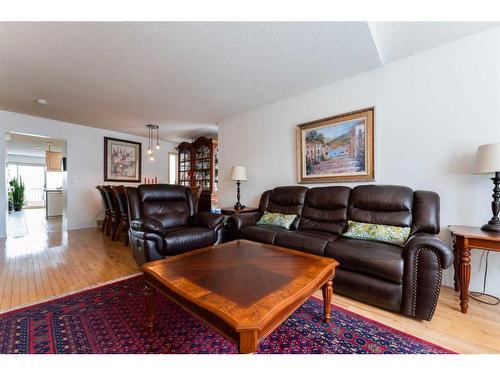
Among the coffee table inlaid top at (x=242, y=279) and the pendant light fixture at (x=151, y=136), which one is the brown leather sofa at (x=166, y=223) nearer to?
the coffee table inlaid top at (x=242, y=279)

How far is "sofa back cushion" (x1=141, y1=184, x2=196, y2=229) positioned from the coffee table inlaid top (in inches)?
48.1

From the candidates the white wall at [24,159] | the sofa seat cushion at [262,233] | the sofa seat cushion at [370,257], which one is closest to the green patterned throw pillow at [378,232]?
the sofa seat cushion at [370,257]

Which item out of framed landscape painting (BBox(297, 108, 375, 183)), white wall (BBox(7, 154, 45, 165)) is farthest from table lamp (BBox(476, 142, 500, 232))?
white wall (BBox(7, 154, 45, 165))

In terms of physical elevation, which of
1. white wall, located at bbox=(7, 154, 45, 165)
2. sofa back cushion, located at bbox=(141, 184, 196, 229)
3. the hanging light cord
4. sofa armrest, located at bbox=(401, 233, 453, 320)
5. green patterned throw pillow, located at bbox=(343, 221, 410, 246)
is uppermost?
white wall, located at bbox=(7, 154, 45, 165)

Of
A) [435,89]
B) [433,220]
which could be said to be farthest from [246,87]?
[433,220]

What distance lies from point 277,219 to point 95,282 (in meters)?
2.00

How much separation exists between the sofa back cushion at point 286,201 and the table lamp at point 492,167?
157cm

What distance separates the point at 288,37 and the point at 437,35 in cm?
137

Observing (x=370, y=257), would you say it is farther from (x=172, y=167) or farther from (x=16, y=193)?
(x=16, y=193)

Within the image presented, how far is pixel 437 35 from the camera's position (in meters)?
1.96

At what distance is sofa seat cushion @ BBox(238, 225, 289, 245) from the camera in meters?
2.34

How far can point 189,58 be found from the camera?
2225mm

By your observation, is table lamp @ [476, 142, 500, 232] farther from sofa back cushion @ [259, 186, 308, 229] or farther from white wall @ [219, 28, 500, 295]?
sofa back cushion @ [259, 186, 308, 229]

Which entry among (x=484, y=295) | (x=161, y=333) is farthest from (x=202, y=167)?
(x=484, y=295)
